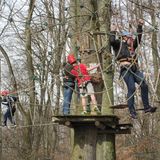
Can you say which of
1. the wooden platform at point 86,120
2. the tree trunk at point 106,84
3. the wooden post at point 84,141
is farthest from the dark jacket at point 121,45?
the wooden post at point 84,141

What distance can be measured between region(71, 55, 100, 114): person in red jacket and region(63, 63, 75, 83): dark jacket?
63 millimetres

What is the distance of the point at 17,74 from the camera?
24172mm

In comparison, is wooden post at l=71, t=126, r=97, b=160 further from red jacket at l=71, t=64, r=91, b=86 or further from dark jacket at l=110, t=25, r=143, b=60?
dark jacket at l=110, t=25, r=143, b=60

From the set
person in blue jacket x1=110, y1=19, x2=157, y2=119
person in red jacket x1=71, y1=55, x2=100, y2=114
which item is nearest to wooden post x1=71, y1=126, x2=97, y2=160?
person in red jacket x1=71, y1=55, x2=100, y2=114

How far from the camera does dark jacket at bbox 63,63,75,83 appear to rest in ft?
23.4

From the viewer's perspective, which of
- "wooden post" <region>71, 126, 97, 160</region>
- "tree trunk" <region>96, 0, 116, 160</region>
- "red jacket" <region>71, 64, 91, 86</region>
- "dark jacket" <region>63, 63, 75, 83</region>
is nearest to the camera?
"wooden post" <region>71, 126, 97, 160</region>

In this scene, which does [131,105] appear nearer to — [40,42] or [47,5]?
[47,5]

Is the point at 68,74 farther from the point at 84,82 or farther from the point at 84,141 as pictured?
the point at 84,141

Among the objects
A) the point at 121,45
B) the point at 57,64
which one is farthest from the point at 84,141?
the point at 57,64

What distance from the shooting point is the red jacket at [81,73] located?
682 centimetres

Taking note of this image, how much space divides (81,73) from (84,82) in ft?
0.77

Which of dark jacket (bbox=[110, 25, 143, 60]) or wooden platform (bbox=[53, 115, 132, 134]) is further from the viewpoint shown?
dark jacket (bbox=[110, 25, 143, 60])

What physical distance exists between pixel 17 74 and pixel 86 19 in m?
17.3

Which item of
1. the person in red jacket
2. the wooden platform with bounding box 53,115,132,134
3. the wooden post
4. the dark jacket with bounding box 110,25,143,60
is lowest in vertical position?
the wooden post
